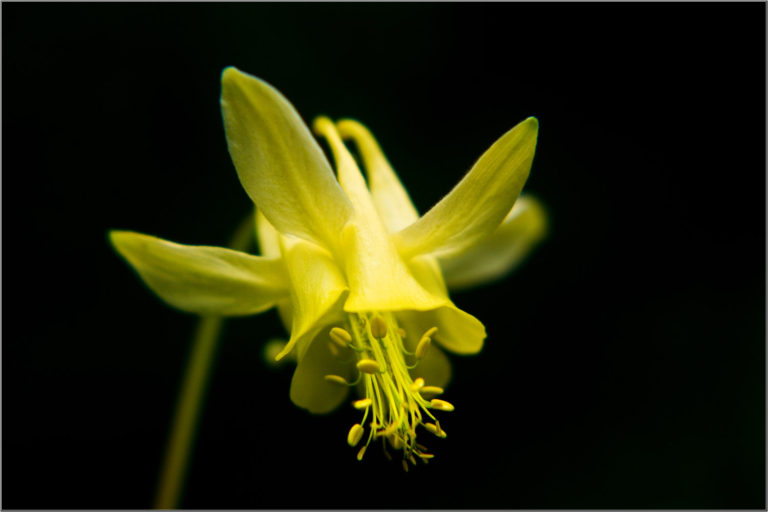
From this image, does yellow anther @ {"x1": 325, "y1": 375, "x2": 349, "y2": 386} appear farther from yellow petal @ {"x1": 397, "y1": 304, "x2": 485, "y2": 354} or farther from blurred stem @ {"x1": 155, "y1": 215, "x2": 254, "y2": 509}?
blurred stem @ {"x1": 155, "y1": 215, "x2": 254, "y2": 509}

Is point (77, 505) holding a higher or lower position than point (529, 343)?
lower

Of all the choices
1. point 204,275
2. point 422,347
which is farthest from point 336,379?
point 204,275

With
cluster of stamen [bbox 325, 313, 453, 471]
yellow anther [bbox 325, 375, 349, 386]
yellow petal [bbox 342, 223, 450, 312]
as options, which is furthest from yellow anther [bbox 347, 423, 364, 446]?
yellow petal [bbox 342, 223, 450, 312]

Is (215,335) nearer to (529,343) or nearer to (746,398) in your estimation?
(529,343)

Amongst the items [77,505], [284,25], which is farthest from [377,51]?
[77,505]

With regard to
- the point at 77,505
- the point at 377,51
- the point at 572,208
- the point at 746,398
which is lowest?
the point at 77,505

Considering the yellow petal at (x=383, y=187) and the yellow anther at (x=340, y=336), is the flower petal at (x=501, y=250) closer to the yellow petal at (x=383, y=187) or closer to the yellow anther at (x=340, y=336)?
the yellow petal at (x=383, y=187)

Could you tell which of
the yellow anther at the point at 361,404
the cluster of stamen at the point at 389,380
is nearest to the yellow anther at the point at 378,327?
the cluster of stamen at the point at 389,380

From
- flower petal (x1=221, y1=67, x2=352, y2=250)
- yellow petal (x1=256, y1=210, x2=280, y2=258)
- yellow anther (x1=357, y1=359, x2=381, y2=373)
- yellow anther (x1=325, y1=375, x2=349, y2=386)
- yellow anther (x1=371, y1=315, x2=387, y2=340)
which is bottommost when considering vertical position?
yellow anther (x1=325, y1=375, x2=349, y2=386)
